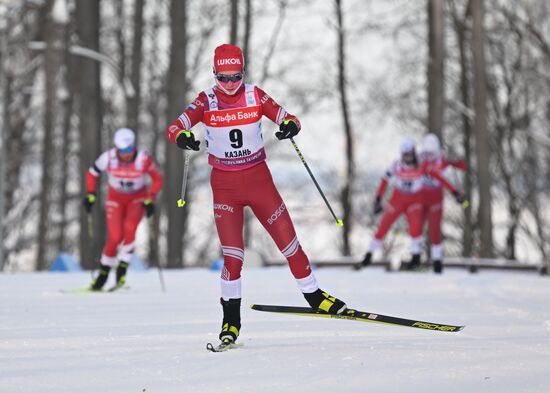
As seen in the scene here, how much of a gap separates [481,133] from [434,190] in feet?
23.0

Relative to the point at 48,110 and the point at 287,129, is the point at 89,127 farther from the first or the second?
the point at 287,129

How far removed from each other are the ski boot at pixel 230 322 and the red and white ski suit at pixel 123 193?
5302 mm

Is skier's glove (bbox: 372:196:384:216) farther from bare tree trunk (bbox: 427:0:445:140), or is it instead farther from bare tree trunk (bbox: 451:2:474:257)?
bare tree trunk (bbox: 451:2:474:257)

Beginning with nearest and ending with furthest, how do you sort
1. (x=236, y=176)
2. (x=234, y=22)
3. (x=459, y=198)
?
1. (x=236, y=176)
2. (x=459, y=198)
3. (x=234, y=22)

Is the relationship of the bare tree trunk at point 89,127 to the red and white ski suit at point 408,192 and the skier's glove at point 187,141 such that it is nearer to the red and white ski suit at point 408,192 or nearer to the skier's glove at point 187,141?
the red and white ski suit at point 408,192

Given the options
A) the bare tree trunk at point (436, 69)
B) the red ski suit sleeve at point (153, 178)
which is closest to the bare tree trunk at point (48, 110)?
the bare tree trunk at point (436, 69)

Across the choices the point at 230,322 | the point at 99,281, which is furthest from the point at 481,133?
the point at 230,322

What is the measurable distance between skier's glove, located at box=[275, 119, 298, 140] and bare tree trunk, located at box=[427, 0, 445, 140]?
15.8m

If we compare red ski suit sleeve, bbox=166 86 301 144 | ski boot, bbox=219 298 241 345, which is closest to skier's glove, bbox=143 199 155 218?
red ski suit sleeve, bbox=166 86 301 144

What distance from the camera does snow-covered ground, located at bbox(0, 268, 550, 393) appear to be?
195 inches

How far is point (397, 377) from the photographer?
5.03 m

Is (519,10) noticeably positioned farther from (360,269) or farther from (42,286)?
(42,286)

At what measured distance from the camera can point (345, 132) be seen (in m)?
32.0

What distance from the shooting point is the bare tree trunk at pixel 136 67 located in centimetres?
2564
